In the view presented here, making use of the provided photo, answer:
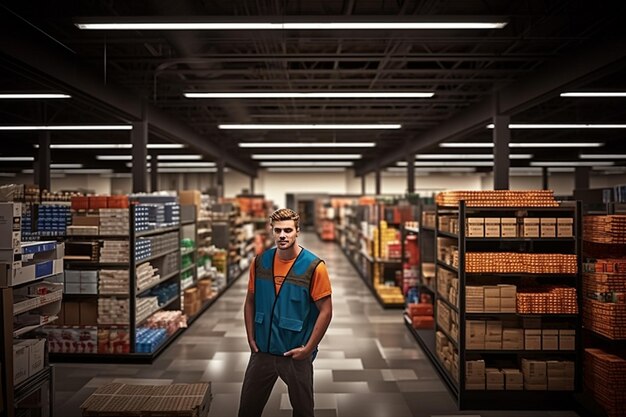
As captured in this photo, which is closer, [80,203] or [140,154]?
[80,203]

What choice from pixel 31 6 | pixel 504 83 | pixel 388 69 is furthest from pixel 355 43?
pixel 31 6

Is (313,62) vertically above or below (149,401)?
above

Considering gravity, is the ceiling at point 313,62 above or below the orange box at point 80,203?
above

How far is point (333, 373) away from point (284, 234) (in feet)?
10.6

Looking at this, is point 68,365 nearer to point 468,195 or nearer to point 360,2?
point 468,195

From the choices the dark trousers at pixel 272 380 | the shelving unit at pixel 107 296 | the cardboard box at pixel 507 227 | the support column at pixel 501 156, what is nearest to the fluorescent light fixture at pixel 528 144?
the support column at pixel 501 156

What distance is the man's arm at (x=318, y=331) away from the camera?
124 inches

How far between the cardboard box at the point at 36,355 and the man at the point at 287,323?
180 centimetres

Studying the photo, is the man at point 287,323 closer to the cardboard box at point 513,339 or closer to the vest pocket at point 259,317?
the vest pocket at point 259,317

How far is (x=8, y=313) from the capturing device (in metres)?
3.23

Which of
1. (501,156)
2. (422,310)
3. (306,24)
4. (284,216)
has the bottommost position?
(422,310)

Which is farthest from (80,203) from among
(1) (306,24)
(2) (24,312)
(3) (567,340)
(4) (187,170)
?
(4) (187,170)

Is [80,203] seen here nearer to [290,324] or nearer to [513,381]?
[290,324]

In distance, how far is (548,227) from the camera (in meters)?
4.89
